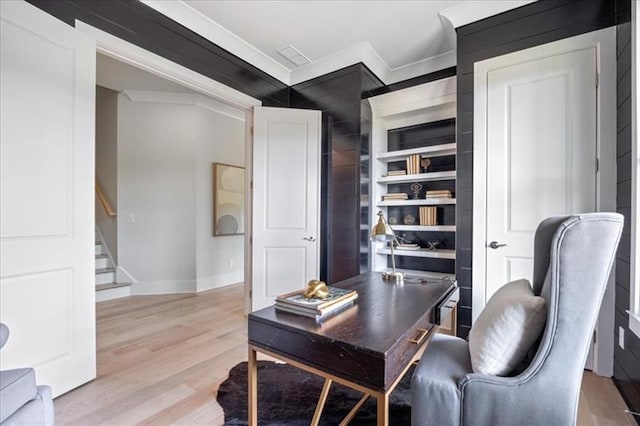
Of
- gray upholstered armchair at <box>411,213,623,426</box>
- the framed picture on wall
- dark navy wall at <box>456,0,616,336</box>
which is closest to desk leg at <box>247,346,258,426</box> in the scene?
gray upholstered armchair at <box>411,213,623,426</box>

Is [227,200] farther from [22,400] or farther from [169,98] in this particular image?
[22,400]

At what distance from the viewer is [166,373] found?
2.07 metres

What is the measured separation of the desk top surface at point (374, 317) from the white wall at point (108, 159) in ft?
13.2

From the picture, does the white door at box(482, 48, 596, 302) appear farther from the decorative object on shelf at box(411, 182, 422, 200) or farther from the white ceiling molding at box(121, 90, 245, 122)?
the white ceiling molding at box(121, 90, 245, 122)

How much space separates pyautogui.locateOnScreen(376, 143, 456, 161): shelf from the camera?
281 cm

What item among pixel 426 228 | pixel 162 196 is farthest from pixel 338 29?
pixel 162 196

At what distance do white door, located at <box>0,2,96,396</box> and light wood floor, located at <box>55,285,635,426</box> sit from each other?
0.24 meters

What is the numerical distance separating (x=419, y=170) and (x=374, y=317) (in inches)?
85.4

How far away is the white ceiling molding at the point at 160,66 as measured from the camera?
2.01 m

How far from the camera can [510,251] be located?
223 cm

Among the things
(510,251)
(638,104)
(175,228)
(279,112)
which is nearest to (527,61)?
(638,104)

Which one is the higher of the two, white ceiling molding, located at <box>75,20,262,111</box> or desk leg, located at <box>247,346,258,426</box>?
white ceiling molding, located at <box>75,20,262,111</box>

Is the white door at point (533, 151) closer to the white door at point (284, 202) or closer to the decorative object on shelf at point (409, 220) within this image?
the decorative object on shelf at point (409, 220)

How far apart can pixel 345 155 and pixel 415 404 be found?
2.44 metres
